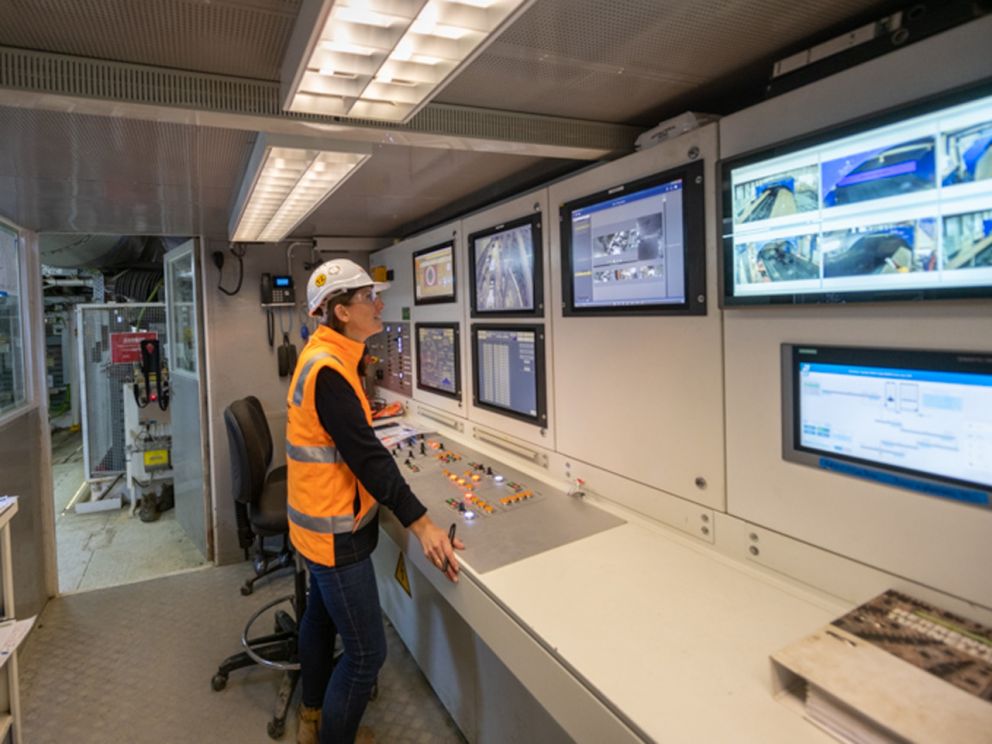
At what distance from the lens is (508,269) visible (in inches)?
91.6

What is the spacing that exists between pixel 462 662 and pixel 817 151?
6.38 ft

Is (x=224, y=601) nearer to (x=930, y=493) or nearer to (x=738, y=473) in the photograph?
(x=738, y=473)

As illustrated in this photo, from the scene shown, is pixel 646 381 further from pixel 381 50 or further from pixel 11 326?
pixel 11 326

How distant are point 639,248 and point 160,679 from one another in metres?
2.80

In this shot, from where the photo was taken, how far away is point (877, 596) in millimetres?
1109

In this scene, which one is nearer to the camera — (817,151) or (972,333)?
(972,333)

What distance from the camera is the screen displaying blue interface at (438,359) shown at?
9.49ft

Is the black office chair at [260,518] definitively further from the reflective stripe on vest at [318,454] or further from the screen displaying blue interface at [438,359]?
the screen displaying blue interface at [438,359]

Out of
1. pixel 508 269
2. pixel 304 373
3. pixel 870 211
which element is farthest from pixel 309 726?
pixel 870 211

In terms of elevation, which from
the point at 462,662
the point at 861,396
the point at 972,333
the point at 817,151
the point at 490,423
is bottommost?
the point at 462,662

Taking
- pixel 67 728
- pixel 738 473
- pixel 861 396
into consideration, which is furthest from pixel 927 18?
pixel 67 728

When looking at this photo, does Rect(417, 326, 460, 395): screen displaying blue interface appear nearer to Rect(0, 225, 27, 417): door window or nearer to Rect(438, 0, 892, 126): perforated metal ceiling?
Rect(438, 0, 892, 126): perforated metal ceiling

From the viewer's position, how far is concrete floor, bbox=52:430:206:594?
3621mm

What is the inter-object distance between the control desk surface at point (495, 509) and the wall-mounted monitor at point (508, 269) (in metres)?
0.68
